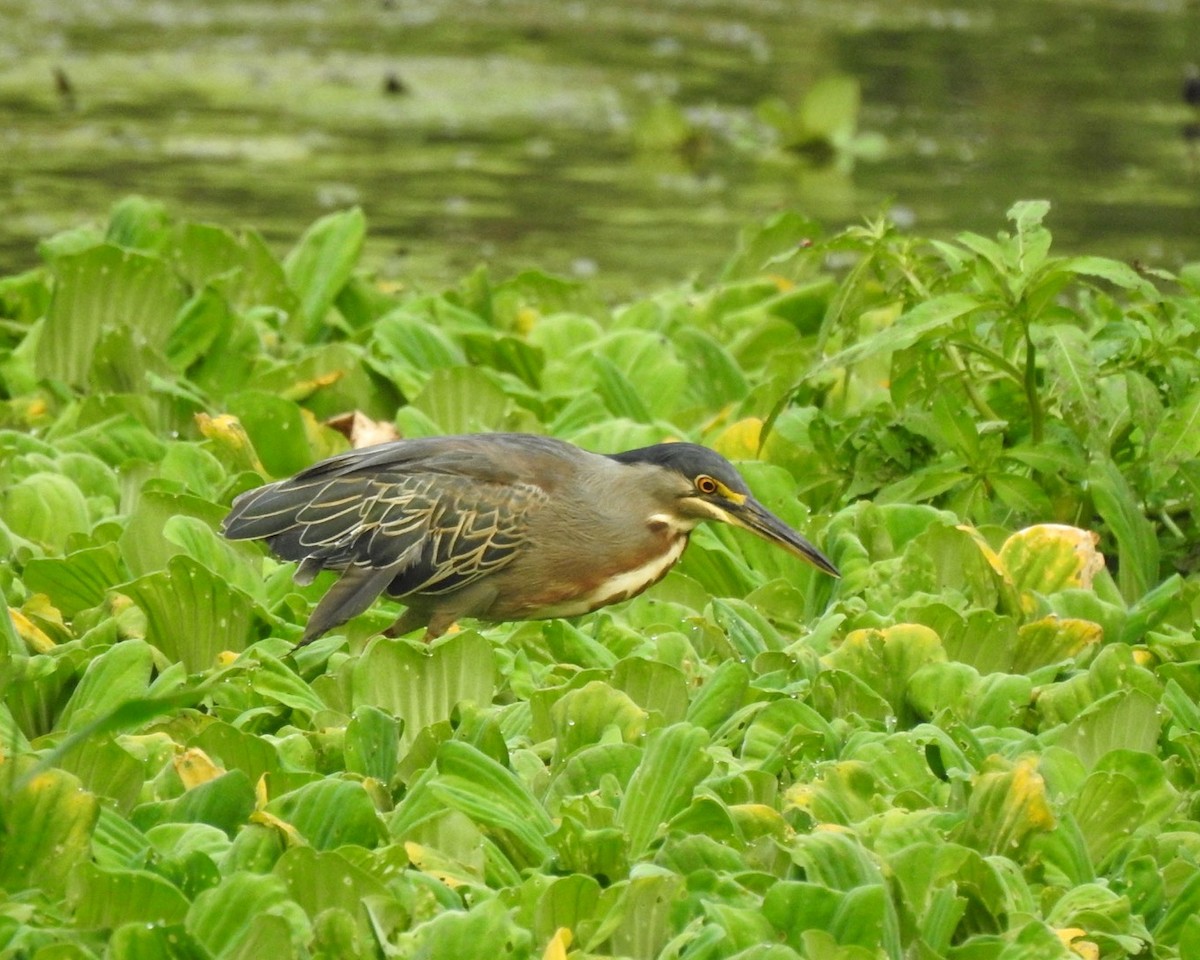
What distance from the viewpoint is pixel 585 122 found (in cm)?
1212

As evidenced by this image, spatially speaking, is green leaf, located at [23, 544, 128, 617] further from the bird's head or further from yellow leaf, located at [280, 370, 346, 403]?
yellow leaf, located at [280, 370, 346, 403]

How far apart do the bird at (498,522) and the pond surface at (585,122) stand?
3064 mm

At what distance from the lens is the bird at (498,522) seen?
13.4ft

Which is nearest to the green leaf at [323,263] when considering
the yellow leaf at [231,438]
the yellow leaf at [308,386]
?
the yellow leaf at [308,386]

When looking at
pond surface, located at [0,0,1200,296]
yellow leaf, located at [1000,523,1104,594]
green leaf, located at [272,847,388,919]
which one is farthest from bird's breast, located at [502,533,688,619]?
pond surface, located at [0,0,1200,296]

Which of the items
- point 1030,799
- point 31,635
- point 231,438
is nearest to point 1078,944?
point 1030,799

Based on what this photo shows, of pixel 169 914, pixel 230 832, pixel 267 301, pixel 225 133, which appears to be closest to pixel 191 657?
pixel 230 832

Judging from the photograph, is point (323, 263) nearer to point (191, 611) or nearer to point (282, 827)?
point (191, 611)

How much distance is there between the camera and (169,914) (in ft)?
8.77

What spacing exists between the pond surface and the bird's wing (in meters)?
3.11

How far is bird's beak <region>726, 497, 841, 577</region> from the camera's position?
13.4ft

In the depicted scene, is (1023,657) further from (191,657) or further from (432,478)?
(191,657)

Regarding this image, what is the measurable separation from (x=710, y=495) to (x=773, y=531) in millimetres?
151

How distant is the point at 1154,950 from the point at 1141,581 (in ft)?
5.28
